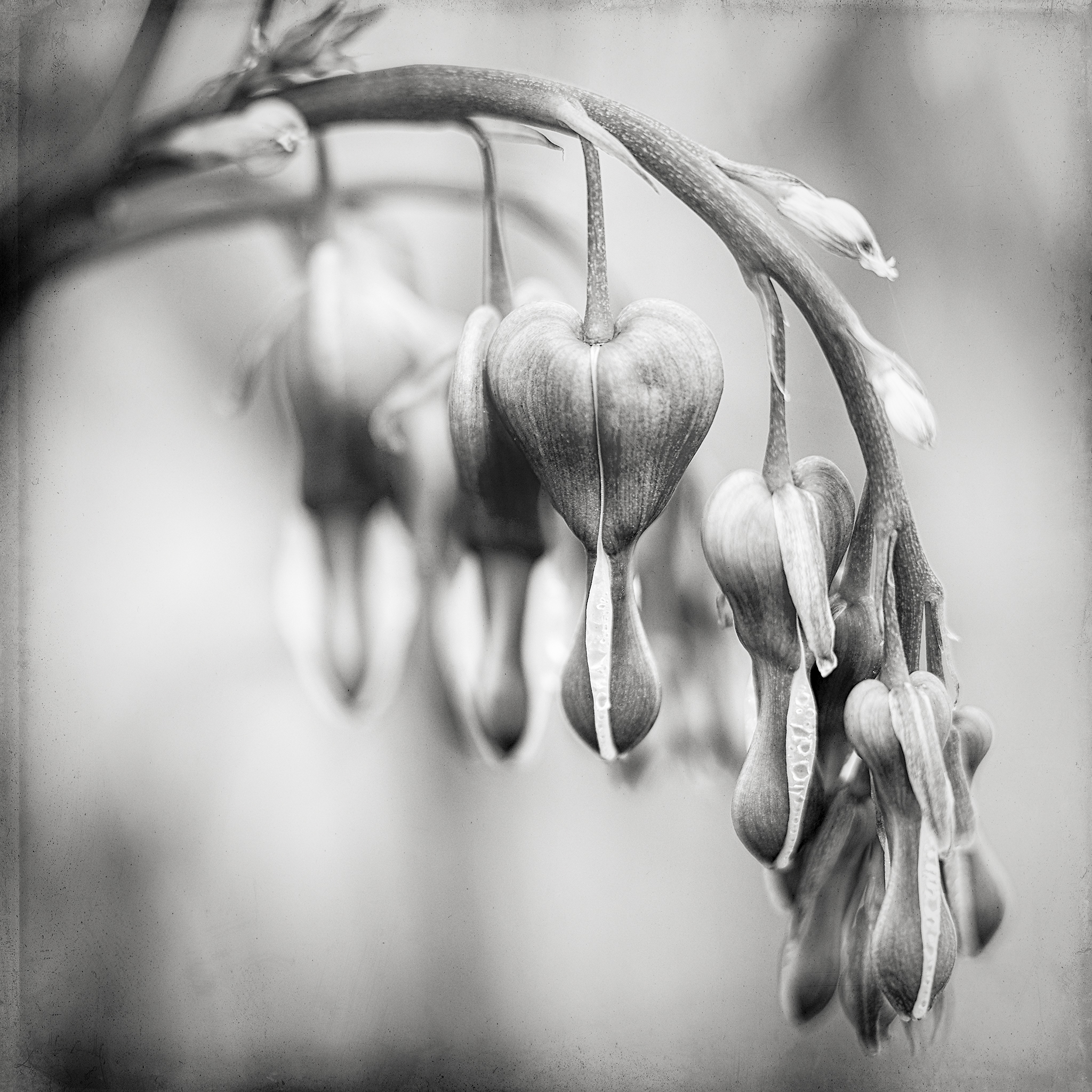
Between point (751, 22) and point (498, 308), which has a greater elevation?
point (751, 22)

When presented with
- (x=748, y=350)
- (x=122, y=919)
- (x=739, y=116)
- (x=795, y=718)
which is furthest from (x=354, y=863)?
(x=739, y=116)

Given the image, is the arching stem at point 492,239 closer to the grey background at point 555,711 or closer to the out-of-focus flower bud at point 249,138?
the grey background at point 555,711

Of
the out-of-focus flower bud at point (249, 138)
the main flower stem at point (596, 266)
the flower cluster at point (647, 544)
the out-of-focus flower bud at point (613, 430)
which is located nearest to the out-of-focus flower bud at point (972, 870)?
the flower cluster at point (647, 544)

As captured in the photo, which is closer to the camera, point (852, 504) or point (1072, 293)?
point (852, 504)

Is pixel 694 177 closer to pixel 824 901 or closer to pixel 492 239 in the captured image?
pixel 492 239

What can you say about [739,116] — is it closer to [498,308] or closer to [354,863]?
[498,308]

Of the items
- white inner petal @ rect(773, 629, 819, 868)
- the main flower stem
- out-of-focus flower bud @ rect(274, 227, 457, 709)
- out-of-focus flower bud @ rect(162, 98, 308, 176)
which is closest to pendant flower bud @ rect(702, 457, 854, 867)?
white inner petal @ rect(773, 629, 819, 868)
